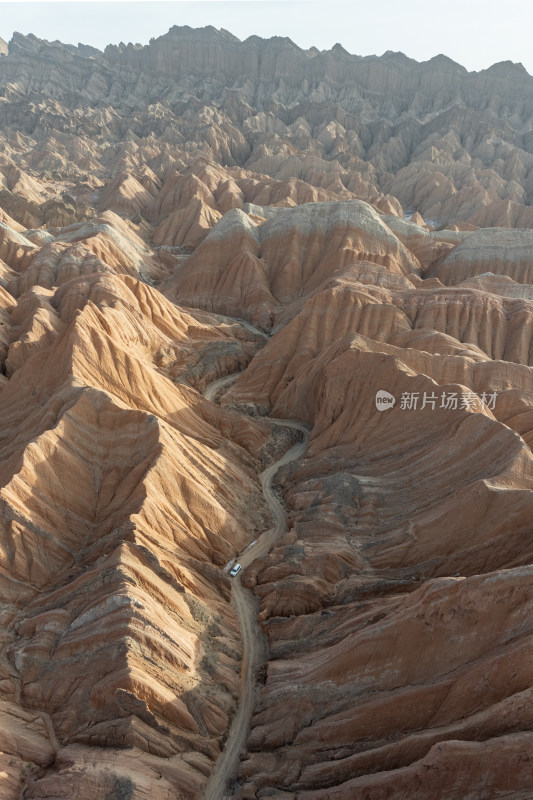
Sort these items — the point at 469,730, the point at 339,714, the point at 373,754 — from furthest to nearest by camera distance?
the point at 339,714 → the point at 373,754 → the point at 469,730

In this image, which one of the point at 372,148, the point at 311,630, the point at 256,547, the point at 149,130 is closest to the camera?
the point at 311,630

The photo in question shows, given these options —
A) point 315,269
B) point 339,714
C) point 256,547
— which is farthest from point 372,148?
point 339,714

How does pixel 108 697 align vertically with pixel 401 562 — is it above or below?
below

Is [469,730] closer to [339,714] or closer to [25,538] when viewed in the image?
[339,714]

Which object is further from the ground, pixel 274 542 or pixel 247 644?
pixel 274 542

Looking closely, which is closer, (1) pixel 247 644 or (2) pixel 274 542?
(1) pixel 247 644

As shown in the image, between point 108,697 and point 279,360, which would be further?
point 279,360

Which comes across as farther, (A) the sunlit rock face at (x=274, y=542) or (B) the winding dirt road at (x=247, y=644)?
(B) the winding dirt road at (x=247, y=644)

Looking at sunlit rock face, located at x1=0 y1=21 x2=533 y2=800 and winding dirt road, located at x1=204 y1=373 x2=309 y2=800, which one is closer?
sunlit rock face, located at x1=0 y1=21 x2=533 y2=800
